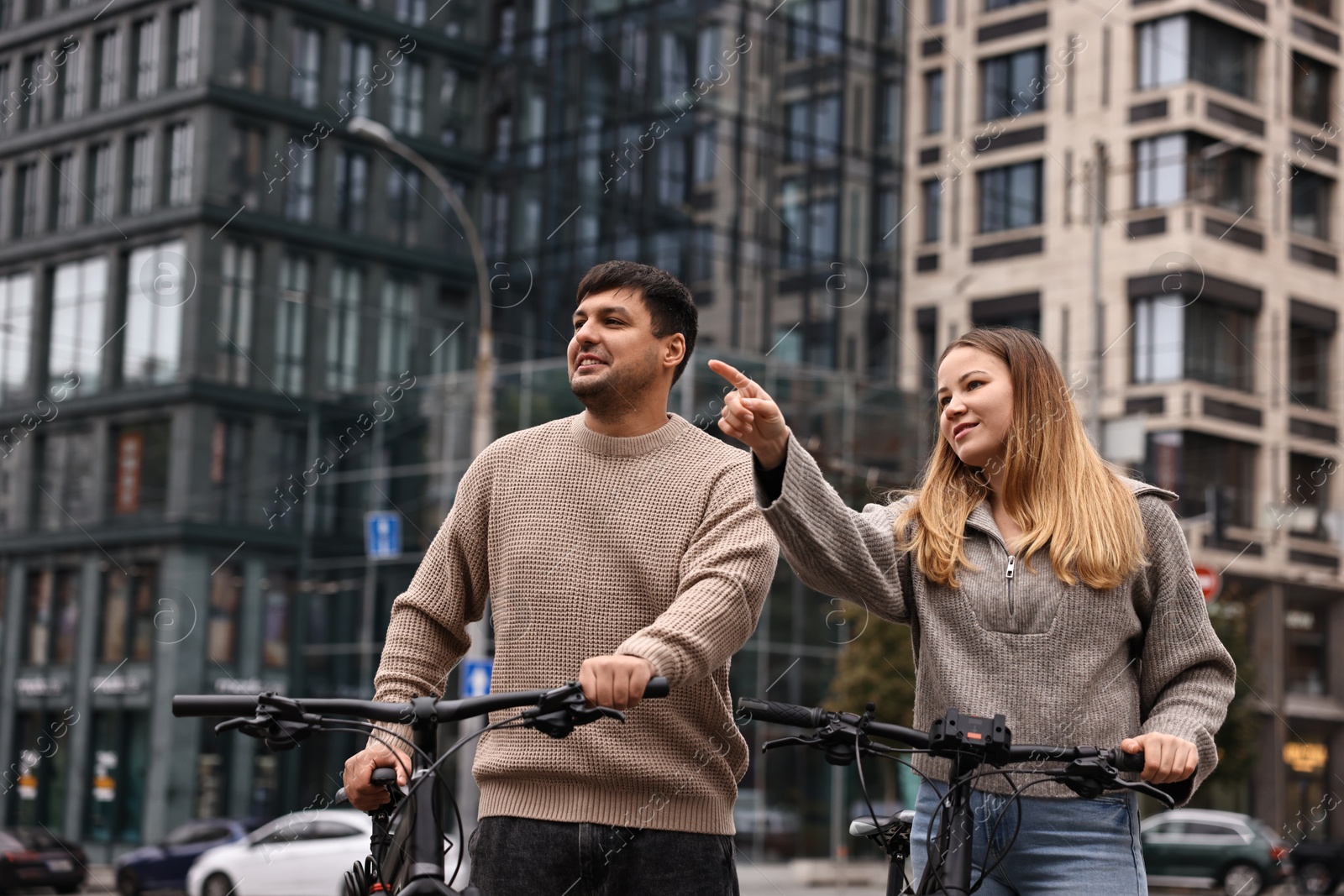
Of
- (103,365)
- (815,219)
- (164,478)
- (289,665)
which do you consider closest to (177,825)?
(289,665)

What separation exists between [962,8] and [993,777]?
41380 mm

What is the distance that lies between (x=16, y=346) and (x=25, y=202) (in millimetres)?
3241

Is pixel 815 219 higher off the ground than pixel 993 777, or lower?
higher

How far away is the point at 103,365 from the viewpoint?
1518 inches

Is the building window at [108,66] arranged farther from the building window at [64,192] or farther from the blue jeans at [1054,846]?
the blue jeans at [1054,846]

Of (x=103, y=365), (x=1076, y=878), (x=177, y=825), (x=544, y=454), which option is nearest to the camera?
(x=1076, y=878)

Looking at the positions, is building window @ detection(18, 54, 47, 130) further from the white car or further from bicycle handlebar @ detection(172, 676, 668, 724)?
bicycle handlebar @ detection(172, 676, 668, 724)

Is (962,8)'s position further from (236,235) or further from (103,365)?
(103,365)

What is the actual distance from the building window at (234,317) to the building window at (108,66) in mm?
4208

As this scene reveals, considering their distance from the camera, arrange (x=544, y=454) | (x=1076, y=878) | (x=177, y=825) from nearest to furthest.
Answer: (x=1076, y=878) → (x=544, y=454) → (x=177, y=825)

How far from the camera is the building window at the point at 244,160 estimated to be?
37625 mm

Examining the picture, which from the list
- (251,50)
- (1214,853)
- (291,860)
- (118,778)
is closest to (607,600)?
(291,860)

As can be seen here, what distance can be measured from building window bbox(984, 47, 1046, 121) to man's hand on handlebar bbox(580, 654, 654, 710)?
1586 inches

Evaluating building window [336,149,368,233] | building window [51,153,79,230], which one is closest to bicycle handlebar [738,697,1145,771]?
building window [336,149,368,233]
